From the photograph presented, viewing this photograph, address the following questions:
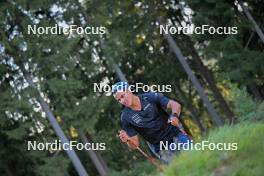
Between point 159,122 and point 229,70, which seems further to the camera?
point 229,70

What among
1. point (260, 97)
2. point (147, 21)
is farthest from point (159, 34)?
point (260, 97)

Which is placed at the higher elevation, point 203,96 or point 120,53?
point 120,53

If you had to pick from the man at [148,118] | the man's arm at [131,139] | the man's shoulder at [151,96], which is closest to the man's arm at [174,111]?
the man at [148,118]

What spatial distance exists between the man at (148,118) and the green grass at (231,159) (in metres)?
0.51

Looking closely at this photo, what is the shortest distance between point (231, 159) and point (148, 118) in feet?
5.38

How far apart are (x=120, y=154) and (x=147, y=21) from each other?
32.5ft

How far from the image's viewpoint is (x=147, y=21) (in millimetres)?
27719

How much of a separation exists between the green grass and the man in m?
0.51

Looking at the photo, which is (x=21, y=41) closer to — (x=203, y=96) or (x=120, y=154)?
(x=203, y=96)

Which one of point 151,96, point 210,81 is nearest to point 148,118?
point 151,96

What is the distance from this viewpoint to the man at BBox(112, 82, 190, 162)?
23.8 ft

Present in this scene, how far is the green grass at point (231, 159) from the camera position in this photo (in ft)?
18.2

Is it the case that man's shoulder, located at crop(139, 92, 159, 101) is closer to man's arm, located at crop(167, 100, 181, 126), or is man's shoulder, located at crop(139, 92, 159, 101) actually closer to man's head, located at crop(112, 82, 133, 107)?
man's head, located at crop(112, 82, 133, 107)

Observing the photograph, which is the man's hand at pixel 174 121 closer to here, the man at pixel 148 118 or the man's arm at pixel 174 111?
the man's arm at pixel 174 111
